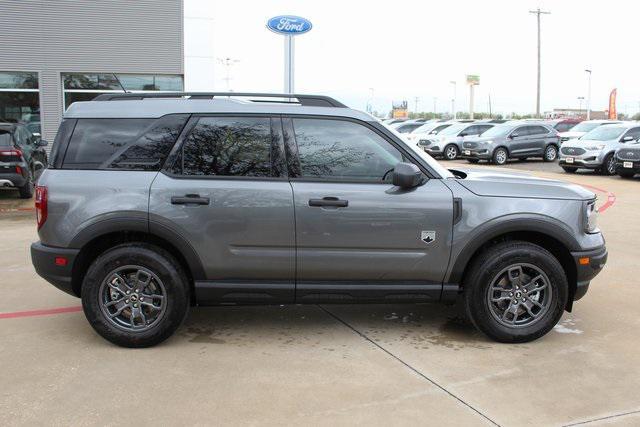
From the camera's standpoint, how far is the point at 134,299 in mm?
4266

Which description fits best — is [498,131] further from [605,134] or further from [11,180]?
[11,180]

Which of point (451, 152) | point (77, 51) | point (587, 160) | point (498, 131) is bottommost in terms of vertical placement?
point (587, 160)

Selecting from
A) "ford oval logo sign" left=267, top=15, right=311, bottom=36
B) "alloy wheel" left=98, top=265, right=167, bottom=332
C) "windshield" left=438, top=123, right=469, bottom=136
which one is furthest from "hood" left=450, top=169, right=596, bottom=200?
"windshield" left=438, top=123, right=469, bottom=136

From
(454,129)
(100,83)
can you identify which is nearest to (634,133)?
(454,129)

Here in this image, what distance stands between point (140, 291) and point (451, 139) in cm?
2301

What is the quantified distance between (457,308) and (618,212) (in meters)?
7.08

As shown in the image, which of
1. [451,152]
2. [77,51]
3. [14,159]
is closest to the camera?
[14,159]

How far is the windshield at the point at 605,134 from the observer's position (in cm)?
1917

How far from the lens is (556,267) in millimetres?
4324

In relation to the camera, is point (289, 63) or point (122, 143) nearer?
point (122, 143)

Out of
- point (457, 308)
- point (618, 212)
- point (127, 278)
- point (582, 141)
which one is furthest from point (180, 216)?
point (582, 141)

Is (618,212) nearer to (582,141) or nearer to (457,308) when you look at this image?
(457,308)

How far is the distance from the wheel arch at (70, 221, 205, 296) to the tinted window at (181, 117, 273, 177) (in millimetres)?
509

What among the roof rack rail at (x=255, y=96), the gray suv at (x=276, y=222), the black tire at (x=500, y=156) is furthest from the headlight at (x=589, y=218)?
the black tire at (x=500, y=156)
